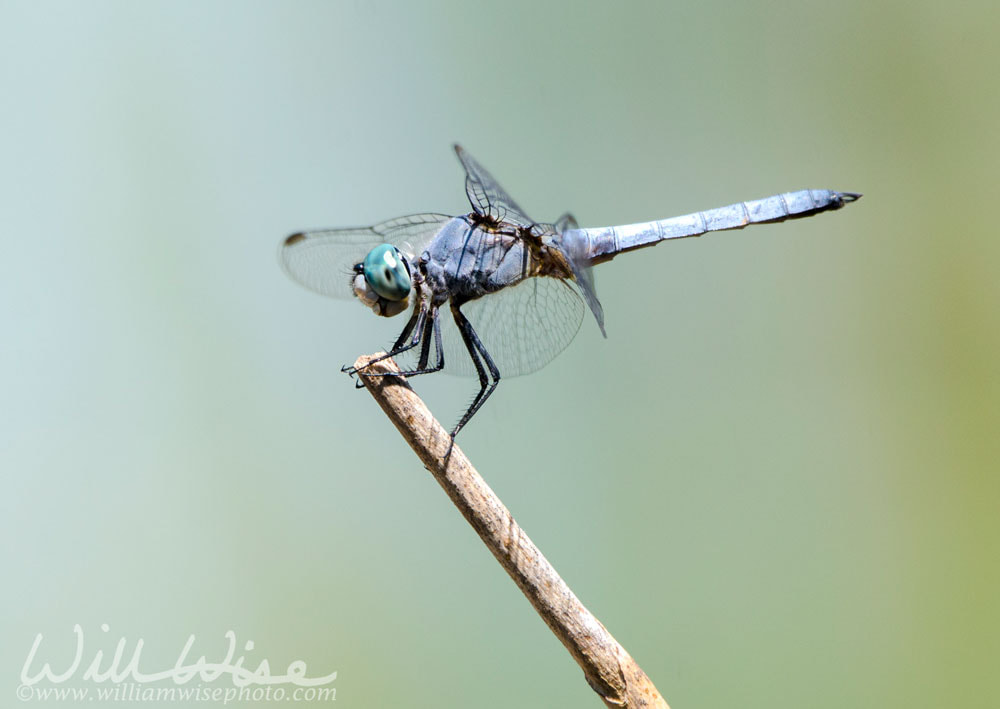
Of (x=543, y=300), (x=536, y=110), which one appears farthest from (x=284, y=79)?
(x=543, y=300)

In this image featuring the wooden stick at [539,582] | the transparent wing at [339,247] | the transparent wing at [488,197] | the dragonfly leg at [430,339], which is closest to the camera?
the wooden stick at [539,582]

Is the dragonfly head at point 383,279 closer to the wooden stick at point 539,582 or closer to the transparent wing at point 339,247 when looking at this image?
the transparent wing at point 339,247

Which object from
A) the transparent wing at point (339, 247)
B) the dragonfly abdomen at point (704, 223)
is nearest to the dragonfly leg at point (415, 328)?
the transparent wing at point (339, 247)

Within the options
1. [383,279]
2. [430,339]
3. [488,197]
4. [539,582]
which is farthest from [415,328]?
[539,582]

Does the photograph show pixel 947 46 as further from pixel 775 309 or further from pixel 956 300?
pixel 775 309

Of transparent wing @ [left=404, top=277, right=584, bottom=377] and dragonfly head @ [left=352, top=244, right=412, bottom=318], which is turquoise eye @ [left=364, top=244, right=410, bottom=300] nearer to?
dragonfly head @ [left=352, top=244, right=412, bottom=318]

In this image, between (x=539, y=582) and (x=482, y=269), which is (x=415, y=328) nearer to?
(x=482, y=269)
